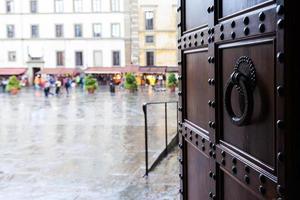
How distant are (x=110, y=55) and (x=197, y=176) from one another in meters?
50.2

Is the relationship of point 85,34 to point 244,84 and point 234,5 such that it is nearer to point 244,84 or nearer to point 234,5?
point 234,5

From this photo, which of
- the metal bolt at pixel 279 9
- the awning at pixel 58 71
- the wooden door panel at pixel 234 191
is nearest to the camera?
the metal bolt at pixel 279 9

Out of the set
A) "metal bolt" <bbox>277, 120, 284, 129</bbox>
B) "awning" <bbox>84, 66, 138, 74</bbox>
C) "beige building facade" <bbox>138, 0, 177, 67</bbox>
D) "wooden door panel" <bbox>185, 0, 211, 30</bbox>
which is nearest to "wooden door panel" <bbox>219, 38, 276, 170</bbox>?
"metal bolt" <bbox>277, 120, 284, 129</bbox>

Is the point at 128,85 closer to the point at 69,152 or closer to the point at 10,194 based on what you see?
the point at 69,152

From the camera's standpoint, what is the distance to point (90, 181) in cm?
769

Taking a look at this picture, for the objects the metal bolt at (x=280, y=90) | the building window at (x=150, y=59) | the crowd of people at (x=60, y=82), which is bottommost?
the crowd of people at (x=60, y=82)

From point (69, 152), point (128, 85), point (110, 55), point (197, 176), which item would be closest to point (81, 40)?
point (110, 55)

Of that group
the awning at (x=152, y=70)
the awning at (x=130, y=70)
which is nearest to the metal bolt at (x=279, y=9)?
the awning at (x=130, y=70)

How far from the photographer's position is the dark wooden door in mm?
1861

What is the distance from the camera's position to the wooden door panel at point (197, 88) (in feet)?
9.59

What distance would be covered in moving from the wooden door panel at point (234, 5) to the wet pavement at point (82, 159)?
4094mm

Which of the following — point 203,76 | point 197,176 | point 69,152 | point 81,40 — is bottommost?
point 69,152

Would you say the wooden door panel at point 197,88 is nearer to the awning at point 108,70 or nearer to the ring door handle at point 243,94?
the ring door handle at point 243,94

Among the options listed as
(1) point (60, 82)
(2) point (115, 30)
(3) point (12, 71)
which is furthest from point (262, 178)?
(3) point (12, 71)
